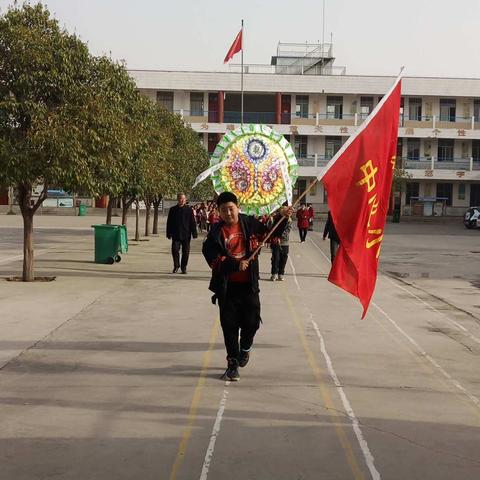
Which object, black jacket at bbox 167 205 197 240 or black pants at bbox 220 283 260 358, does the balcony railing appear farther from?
black pants at bbox 220 283 260 358

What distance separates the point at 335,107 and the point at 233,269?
67.1 m

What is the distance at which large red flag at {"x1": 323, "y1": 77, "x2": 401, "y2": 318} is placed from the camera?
6.47 metres

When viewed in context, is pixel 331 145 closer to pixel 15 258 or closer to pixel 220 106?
pixel 220 106

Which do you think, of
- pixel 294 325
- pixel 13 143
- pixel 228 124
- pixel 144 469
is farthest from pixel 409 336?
pixel 228 124

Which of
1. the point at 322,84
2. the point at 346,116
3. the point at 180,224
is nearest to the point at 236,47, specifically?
the point at 180,224

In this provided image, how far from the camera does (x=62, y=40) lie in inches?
517

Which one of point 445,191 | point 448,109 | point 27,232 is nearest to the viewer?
point 27,232

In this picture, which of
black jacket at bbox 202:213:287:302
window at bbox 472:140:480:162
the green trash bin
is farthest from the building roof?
black jacket at bbox 202:213:287:302

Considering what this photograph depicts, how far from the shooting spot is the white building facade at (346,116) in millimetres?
69625

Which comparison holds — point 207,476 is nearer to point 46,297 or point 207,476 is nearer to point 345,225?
point 345,225

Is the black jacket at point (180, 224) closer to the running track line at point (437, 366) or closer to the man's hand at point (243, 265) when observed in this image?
the running track line at point (437, 366)

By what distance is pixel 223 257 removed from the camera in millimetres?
6426

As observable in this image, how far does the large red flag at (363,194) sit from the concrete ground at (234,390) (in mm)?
1001

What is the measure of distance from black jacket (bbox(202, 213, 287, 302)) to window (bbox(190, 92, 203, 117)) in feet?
216
